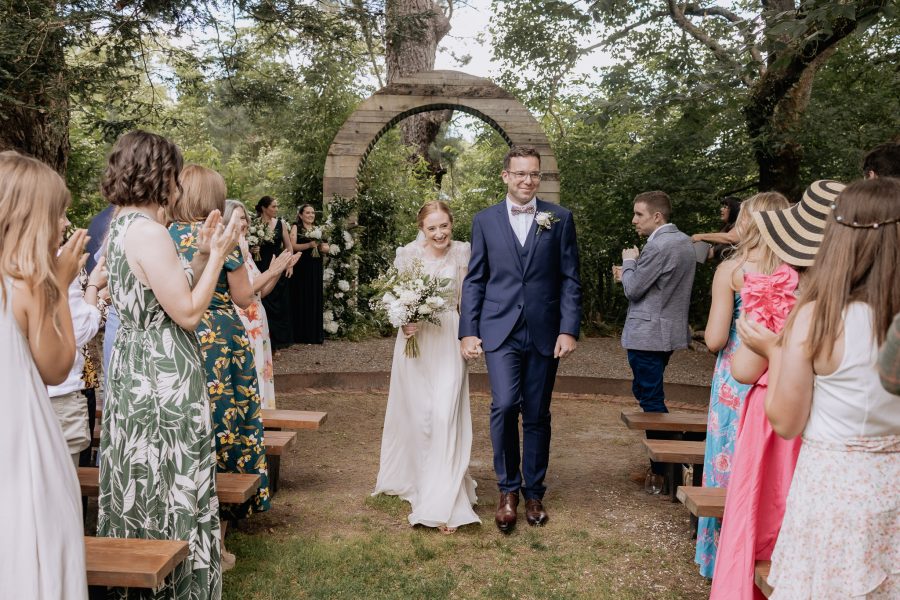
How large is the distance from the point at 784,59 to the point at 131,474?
4.87 metres

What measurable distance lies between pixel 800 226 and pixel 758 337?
59 cm

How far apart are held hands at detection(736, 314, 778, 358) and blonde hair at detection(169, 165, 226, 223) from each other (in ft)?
8.05

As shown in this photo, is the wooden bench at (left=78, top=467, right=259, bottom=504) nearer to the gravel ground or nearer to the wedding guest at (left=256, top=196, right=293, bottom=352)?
the gravel ground

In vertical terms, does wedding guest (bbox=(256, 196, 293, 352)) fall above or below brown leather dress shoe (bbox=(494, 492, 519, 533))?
above

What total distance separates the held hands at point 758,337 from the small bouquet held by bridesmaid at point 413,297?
8.26ft

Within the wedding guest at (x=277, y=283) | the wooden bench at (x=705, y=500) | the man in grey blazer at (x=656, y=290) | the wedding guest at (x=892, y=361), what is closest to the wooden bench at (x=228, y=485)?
the wooden bench at (x=705, y=500)

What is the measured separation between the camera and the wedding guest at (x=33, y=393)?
2158mm

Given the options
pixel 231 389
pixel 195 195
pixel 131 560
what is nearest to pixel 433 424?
pixel 231 389

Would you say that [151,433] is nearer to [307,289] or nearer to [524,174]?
[524,174]

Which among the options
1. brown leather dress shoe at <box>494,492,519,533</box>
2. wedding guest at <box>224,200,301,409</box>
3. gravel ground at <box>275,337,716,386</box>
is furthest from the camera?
gravel ground at <box>275,337,716,386</box>

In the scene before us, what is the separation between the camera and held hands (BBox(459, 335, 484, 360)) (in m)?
4.73

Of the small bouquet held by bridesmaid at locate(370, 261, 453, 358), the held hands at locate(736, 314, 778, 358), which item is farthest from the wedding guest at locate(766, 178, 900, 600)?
the small bouquet held by bridesmaid at locate(370, 261, 453, 358)

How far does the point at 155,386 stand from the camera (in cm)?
308

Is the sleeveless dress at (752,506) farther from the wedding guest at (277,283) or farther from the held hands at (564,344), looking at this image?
the wedding guest at (277,283)
